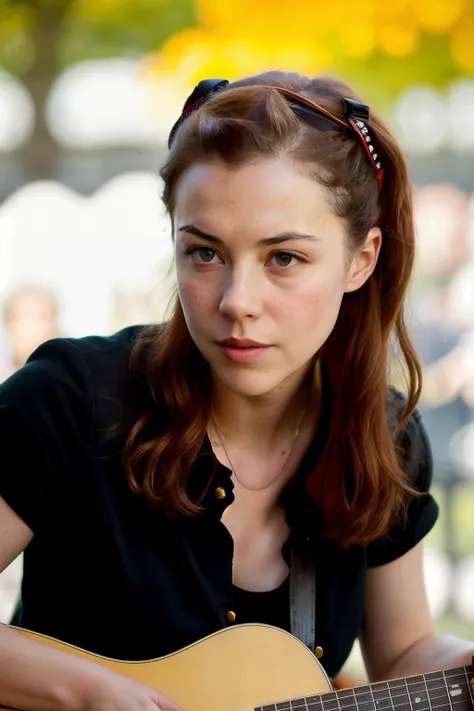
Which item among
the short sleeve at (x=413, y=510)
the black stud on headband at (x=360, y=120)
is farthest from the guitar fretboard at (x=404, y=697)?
the black stud on headband at (x=360, y=120)

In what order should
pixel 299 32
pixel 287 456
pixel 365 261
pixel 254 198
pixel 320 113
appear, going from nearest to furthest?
1. pixel 254 198
2. pixel 320 113
3. pixel 365 261
4. pixel 287 456
5. pixel 299 32

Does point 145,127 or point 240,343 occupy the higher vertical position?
point 145,127

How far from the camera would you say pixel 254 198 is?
1.25 metres

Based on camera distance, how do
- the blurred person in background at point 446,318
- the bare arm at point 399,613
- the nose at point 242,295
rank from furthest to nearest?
the blurred person in background at point 446,318
the bare arm at point 399,613
the nose at point 242,295

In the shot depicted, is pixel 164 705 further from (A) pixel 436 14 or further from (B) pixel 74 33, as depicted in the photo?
(A) pixel 436 14

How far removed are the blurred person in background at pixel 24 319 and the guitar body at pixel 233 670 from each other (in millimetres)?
1901

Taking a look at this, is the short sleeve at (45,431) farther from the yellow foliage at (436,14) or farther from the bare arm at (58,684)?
the yellow foliage at (436,14)

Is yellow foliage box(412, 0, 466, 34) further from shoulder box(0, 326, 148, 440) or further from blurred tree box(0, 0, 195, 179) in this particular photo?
shoulder box(0, 326, 148, 440)

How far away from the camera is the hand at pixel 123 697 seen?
125 centimetres

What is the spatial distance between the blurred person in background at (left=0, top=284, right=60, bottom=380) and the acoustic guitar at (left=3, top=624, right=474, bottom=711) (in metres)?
1.90

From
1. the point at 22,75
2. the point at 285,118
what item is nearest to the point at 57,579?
the point at 285,118

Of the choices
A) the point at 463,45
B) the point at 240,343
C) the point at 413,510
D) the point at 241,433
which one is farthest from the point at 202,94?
the point at 463,45

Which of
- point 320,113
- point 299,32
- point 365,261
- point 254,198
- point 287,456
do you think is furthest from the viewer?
point 299,32

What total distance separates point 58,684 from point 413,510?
0.66 m
